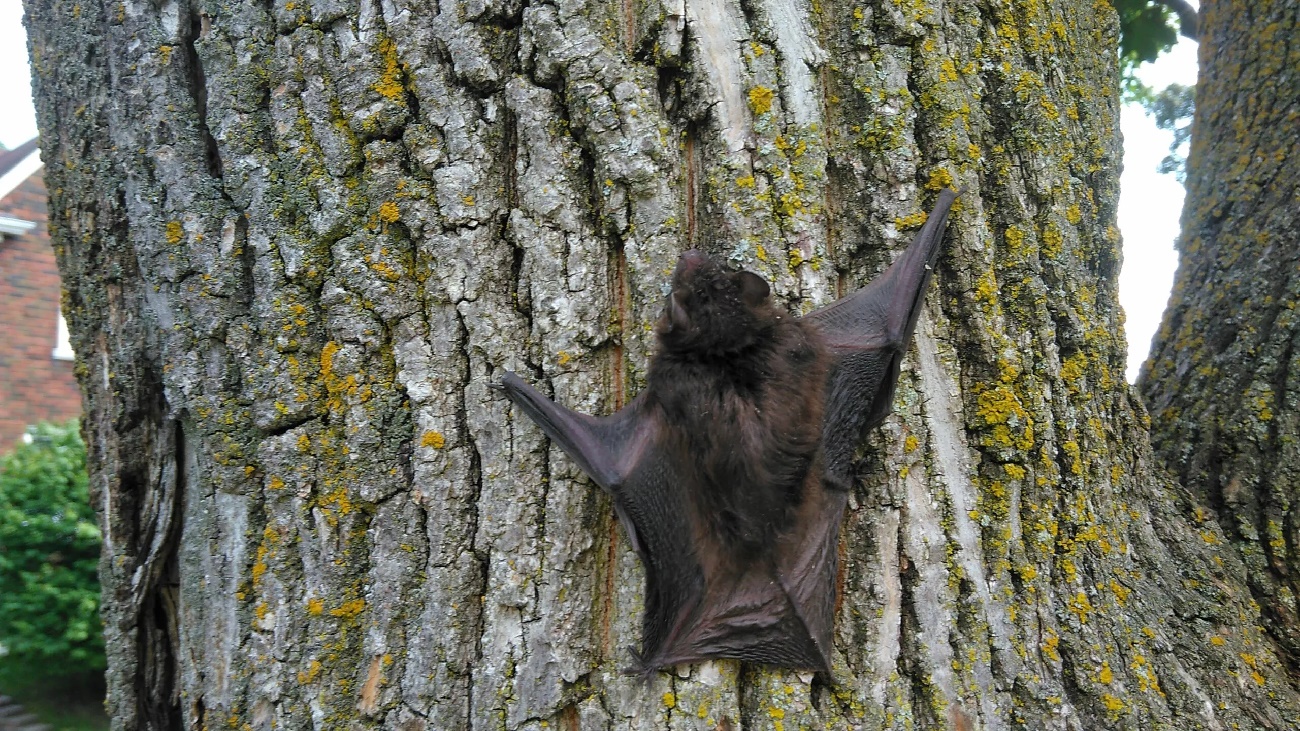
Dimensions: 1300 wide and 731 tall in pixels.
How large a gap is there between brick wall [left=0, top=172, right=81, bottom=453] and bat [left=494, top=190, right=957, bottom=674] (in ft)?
58.1

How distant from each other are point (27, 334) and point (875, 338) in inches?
752

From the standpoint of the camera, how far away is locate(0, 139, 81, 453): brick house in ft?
50.7

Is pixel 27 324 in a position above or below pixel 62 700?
above

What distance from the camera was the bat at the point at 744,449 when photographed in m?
1.92

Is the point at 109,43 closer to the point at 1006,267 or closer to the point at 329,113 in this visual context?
the point at 329,113

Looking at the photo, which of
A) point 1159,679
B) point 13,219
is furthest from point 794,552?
point 13,219

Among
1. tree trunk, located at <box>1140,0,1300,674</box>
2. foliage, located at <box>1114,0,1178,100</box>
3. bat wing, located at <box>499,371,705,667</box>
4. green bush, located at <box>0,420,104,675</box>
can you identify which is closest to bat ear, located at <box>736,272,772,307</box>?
bat wing, located at <box>499,371,705,667</box>

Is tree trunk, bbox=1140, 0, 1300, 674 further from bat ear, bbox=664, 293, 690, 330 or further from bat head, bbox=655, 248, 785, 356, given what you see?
bat ear, bbox=664, 293, 690, 330

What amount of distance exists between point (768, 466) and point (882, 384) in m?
0.39

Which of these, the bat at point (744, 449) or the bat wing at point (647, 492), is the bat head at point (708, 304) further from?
the bat wing at point (647, 492)

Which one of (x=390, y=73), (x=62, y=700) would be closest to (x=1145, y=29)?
(x=390, y=73)

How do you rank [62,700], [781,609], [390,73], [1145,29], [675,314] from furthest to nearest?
[62,700]
[1145,29]
[390,73]
[675,314]
[781,609]

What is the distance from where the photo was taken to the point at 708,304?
1984mm

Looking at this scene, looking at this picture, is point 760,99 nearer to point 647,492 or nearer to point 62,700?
point 647,492
